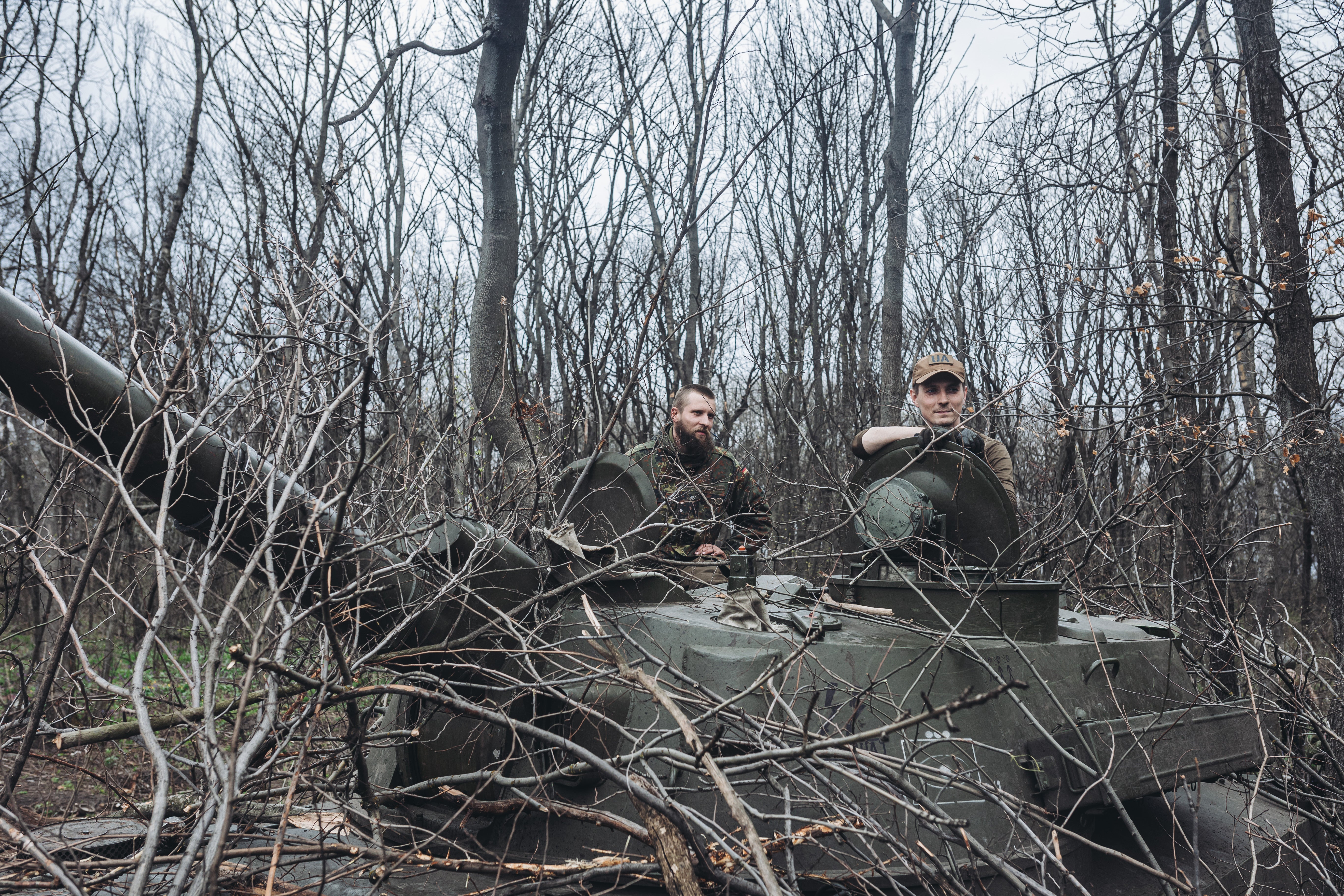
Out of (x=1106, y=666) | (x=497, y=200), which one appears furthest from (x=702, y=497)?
(x=497, y=200)

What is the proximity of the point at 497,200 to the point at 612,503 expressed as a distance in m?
3.69

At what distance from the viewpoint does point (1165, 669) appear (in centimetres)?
399

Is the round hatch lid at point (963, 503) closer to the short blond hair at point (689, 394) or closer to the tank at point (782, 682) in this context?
the tank at point (782, 682)

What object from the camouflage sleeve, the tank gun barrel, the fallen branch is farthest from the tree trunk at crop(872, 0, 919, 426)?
the fallen branch

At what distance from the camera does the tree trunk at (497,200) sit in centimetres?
698

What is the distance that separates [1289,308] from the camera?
620cm

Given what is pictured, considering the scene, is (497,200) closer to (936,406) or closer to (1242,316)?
(936,406)

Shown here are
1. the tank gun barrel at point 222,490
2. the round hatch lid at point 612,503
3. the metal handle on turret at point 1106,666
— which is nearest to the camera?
the tank gun barrel at point 222,490

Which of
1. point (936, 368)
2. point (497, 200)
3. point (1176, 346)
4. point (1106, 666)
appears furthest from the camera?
point (1176, 346)

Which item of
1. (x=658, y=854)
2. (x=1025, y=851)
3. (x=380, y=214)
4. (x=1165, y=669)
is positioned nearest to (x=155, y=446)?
(x=658, y=854)

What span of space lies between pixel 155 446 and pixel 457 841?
1.68 meters

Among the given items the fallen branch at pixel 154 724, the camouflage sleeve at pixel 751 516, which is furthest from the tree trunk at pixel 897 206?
the fallen branch at pixel 154 724

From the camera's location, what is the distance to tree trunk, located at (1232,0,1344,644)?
237 inches

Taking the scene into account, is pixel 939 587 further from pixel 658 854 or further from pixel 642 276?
pixel 642 276
